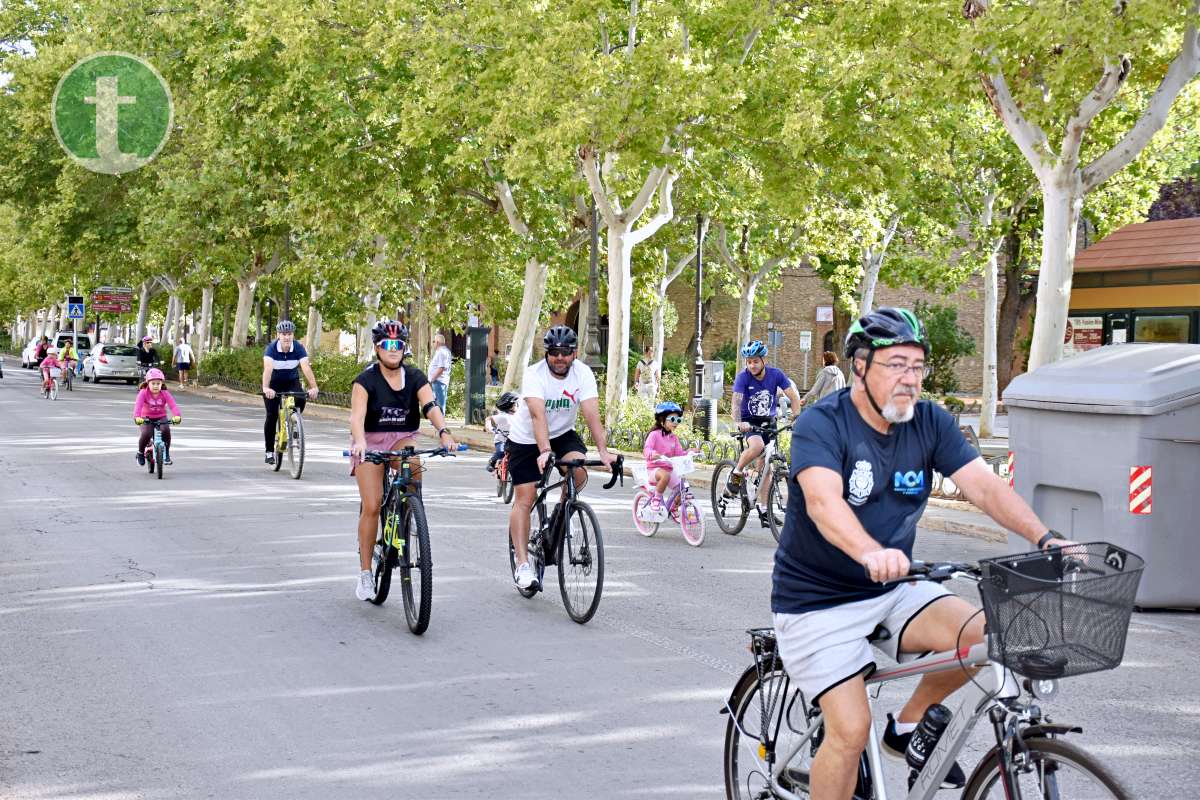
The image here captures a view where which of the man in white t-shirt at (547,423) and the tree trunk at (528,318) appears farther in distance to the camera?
the tree trunk at (528,318)

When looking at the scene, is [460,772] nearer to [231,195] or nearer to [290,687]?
[290,687]

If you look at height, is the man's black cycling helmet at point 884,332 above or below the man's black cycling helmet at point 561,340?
below

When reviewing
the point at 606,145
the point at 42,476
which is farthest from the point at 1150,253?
the point at 42,476

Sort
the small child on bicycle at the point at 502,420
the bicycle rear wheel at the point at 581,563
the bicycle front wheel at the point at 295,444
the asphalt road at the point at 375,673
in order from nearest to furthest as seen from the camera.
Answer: the asphalt road at the point at 375,673 → the bicycle rear wheel at the point at 581,563 → the small child on bicycle at the point at 502,420 → the bicycle front wheel at the point at 295,444

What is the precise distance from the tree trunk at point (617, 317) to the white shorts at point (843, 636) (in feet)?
67.6

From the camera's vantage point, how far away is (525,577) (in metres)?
9.20

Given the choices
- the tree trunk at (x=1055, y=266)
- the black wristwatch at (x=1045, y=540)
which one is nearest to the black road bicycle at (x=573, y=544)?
the black wristwatch at (x=1045, y=540)

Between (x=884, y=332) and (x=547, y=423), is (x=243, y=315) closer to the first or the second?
(x=547, y=423)

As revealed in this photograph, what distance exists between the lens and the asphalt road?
558 cm

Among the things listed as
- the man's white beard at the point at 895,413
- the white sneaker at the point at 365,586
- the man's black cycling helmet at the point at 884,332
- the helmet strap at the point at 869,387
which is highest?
the man's black cycling helmet at the point at 884,332

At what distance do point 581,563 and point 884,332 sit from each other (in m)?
5.09

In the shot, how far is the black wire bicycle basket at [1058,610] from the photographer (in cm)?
322

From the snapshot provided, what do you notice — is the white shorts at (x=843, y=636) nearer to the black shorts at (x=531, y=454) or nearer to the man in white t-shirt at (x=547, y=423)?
the man in white t-shirt at (x=547, y=423)

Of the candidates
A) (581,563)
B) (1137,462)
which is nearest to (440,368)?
(581,563)
